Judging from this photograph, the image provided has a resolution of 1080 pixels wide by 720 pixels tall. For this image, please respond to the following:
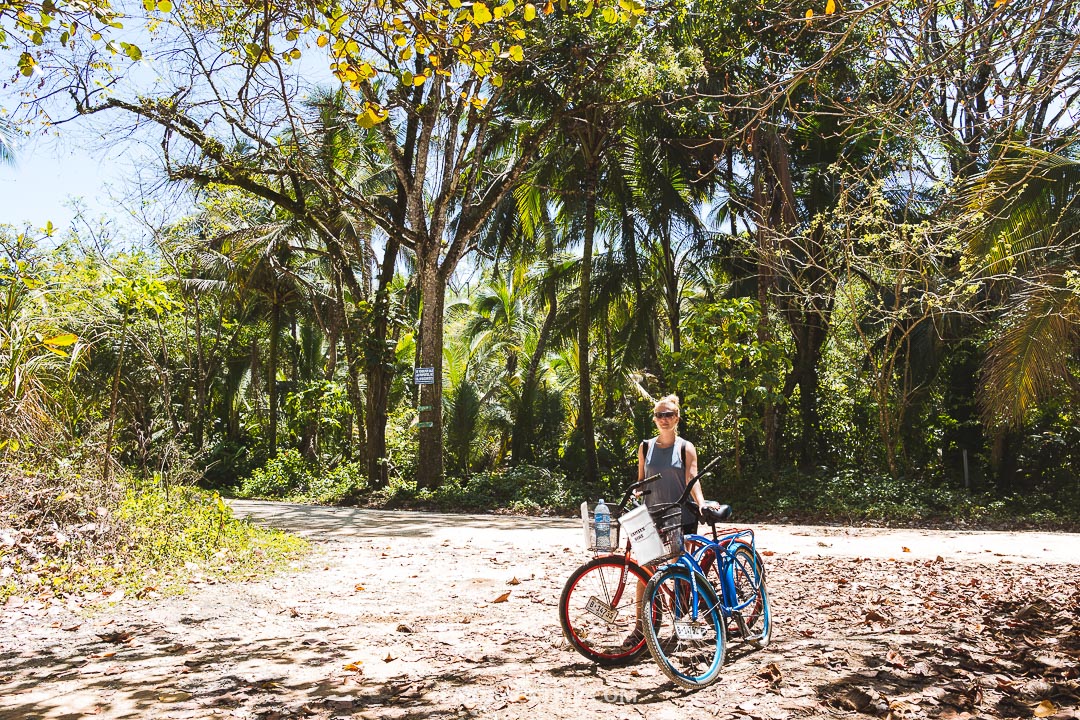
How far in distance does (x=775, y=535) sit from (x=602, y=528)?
269 inches

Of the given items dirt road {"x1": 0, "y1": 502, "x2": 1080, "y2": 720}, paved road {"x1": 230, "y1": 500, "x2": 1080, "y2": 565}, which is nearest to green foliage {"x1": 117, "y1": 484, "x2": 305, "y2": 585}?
dirt road {"x1": 0, "y1": 502, "x2": 1080, "y2": 720}

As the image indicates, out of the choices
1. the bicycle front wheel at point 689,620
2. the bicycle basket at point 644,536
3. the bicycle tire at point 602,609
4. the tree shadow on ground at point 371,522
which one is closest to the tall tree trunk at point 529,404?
the tree shadow on ground at point 371,522

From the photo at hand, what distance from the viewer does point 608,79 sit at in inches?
618

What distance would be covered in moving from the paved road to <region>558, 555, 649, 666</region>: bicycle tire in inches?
181

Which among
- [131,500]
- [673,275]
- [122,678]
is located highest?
[673,275]

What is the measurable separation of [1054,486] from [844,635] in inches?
519

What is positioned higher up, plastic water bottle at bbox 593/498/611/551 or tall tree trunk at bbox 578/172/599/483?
tall tree trunk at bbox 578/172/599/483

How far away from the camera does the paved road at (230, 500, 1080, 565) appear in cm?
890

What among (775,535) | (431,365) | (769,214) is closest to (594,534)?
(775,535)

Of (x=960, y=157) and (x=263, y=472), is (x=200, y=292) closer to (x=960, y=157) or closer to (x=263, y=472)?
(x=263, y=472)

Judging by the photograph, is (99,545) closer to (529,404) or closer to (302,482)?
(302,482)

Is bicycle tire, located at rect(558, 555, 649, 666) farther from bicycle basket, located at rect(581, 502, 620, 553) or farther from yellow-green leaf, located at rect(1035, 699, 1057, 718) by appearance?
yellow-green leaf, located at rect(1035, 699, 1057, 718)

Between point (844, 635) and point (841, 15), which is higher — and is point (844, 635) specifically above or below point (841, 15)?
below

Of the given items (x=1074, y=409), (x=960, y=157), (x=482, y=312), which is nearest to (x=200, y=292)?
(x=482, y=312)
